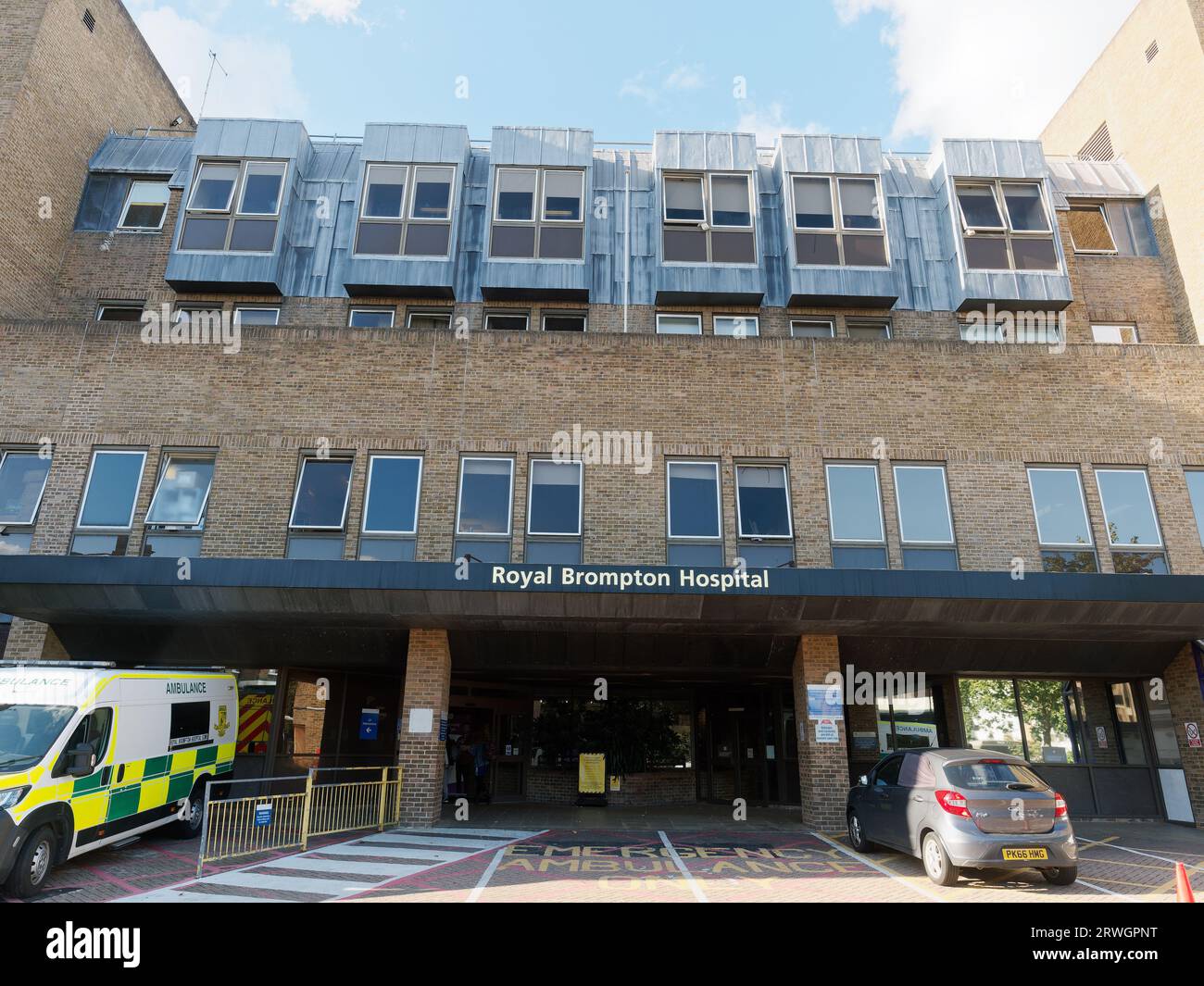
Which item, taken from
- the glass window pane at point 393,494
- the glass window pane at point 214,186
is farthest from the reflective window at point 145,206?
the glass window pane at point 393,494

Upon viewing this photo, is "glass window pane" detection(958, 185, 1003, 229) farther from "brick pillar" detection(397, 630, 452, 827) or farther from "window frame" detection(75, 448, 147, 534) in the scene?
"window frame" detection(75, 448, 147, 534)

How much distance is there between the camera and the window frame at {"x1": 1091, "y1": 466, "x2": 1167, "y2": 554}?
14.5m

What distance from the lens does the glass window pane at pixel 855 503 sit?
14.5m

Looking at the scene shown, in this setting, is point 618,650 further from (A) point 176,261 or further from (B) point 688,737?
(A) point 176,261

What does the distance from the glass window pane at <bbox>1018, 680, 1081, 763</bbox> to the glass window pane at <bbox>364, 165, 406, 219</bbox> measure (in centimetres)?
1677

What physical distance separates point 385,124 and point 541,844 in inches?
646

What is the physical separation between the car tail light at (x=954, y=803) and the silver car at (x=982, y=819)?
0.01 m

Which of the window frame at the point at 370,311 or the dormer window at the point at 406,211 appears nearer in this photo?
the dormer window at the point at 406,211

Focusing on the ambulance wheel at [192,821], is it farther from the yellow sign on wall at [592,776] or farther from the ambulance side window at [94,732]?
the yellow sign on wall at [592,776]

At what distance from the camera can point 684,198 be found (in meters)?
18.7

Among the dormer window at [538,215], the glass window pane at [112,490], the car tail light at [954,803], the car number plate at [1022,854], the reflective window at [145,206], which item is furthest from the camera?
the reflective window at [145,206]

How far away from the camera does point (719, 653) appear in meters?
14.2
